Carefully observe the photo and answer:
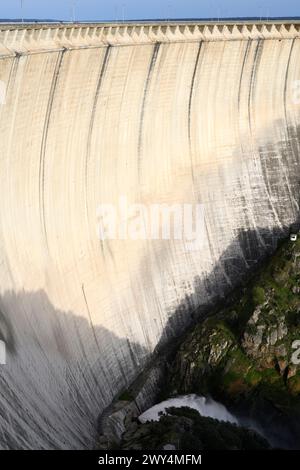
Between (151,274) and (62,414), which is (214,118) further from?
(62,414)

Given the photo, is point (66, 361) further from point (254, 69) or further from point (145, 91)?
point (254, 69)

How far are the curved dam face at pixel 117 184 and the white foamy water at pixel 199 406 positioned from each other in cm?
175

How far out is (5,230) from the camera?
2622 centimetres

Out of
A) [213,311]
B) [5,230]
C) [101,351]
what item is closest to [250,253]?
[213,311]

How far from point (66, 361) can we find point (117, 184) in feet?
25.2

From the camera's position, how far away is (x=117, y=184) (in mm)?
31891

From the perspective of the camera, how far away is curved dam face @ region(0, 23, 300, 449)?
2608cm

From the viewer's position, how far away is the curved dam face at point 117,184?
26.1 m

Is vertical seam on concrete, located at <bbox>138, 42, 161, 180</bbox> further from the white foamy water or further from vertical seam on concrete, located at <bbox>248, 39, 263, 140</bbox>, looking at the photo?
the white foamy water

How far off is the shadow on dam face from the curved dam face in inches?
2.4

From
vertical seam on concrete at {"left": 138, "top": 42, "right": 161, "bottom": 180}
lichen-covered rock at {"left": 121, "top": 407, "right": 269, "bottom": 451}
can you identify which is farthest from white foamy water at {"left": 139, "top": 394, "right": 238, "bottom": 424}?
vertical seam on concrete at {"left": 138, "top": 42, "right": 161, "bottom": 180}

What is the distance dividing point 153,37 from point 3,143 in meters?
8.72

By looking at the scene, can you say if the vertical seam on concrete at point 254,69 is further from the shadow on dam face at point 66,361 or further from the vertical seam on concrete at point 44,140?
the vertical seam on concrete at point 44,140

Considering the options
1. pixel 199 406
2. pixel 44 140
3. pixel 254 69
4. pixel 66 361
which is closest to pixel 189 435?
pixel 199 406
